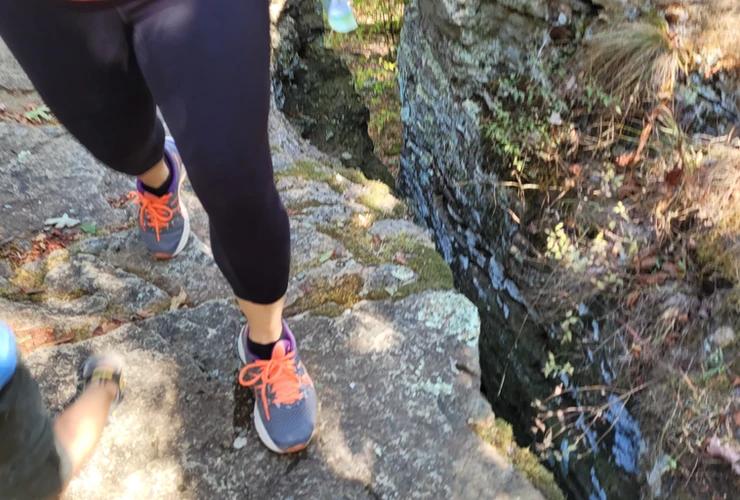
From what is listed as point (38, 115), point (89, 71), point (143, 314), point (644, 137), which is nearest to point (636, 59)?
point (644, 137)

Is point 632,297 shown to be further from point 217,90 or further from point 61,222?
point 61,222

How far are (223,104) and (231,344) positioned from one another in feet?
3.71

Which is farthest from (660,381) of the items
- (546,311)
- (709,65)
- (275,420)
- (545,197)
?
(275,420)

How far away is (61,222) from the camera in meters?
2.58

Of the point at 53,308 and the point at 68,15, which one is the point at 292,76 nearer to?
the point at 53,308

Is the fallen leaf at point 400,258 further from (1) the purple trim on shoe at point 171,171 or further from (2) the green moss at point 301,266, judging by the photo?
(1) the purple trim on shoe at point 171,171

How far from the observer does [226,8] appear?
1.12 m

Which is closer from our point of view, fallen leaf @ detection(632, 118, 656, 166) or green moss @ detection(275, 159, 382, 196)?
fallen leaf @ detection(632, 118, 656, 166)

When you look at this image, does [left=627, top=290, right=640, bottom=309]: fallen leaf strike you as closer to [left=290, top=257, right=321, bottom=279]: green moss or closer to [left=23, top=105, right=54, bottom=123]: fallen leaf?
[left=290, top=257, right=321, bottom=279]: green moss

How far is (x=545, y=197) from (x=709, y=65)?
3.44 feet

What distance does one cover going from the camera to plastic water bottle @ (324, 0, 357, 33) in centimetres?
130

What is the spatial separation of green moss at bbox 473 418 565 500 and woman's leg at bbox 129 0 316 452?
1016 mm

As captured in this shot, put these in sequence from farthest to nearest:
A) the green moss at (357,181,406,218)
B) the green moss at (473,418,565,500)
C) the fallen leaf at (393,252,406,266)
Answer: the green moss at (357,181,406,218)
the fallen leaf at (393,252,406,266)
the green moss at (473,418,565,500)

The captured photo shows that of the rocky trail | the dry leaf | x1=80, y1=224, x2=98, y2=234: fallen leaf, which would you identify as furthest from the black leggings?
the dry leaf
